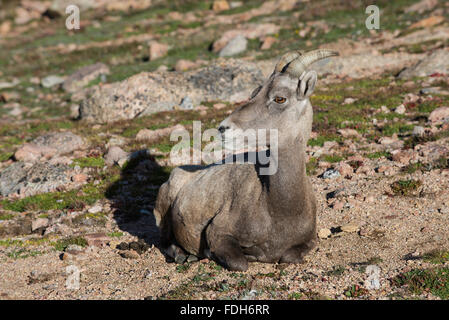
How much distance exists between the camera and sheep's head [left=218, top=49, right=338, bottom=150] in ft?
29.8

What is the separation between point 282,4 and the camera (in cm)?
4834

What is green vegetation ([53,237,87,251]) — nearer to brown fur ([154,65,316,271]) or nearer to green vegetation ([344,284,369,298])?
brown fur ([154,65,316,271])

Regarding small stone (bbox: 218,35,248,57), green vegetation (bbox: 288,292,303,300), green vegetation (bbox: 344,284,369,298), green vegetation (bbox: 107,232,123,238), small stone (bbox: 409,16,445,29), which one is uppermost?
small stone (bbox: 409,16,445,29)

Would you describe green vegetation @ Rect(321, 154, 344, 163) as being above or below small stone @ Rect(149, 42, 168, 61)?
below

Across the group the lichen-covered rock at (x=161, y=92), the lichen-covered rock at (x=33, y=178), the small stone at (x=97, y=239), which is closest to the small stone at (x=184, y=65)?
the lichen-covered rock at (x=161, y=92)

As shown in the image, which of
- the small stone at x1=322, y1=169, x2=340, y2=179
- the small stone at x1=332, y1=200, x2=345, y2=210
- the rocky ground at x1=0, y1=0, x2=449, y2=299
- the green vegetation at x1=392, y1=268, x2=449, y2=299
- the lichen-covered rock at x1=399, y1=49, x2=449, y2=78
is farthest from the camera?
the lichen-covered rock at x1=399, y1=49, x2=449, y2=78

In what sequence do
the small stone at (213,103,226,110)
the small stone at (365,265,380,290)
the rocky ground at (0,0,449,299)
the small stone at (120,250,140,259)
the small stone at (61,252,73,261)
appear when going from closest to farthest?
1. the small stone at (365,265,380,290)
2. the rocky ground at (0,0,449,299)
3. the small stone at (61,252,73,261)
4. the small stone at (120,250,140,259)
5. the small stone at (213,103,226,110)

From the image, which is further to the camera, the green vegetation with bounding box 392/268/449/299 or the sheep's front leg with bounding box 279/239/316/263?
the sheep's front leg with bounding box 279/239/316/263

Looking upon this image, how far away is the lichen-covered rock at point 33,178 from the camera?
642 inches

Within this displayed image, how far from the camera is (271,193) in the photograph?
368 inches

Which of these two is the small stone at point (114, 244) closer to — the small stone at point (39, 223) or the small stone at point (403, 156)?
the small stone at point (39, 223)

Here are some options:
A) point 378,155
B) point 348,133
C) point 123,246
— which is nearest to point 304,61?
point 123,246

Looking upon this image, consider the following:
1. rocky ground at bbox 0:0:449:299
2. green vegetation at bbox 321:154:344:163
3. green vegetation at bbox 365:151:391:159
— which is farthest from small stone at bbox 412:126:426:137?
green vegetation at bbox 321:154:344:163

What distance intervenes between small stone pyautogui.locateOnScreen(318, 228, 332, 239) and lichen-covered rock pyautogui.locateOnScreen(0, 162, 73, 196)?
338 inches
